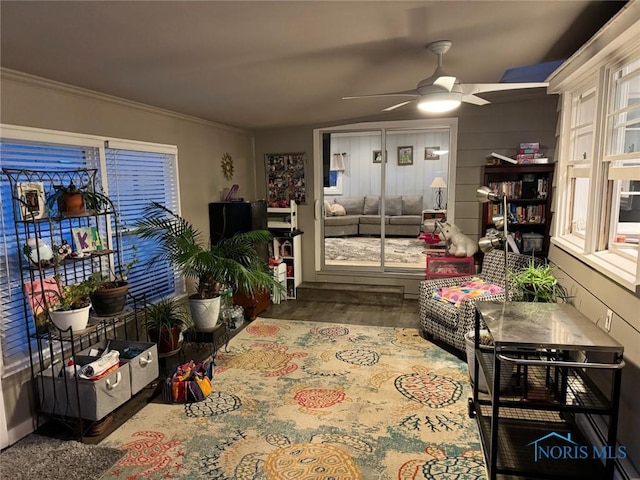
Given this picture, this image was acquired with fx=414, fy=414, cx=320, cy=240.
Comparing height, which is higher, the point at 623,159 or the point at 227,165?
the point at 227,165

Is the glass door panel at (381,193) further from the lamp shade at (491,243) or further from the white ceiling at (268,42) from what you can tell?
the white ceiling at (268,42)

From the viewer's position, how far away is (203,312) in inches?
139

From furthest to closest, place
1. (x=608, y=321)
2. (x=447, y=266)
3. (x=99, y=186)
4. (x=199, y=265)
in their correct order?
(x=447, y=266) < (x=199, y=265) < (x=99, y=186) < (x=608, y=321)

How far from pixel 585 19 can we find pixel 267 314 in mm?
3989

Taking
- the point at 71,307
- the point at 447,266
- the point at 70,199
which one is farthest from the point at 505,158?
the point at 71,307

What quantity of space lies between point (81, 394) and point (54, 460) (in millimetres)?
360

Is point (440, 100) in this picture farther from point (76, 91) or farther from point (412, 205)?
point (412, 205)

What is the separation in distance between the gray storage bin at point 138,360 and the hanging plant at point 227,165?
2.54m

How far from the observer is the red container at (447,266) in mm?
4848

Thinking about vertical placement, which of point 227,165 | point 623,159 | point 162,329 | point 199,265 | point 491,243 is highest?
point 227,165

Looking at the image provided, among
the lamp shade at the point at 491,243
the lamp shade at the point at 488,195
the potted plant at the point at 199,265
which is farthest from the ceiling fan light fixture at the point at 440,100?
the potted plant at the point at 199,265

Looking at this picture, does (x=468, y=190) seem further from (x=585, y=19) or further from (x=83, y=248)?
(x=83, y=248)

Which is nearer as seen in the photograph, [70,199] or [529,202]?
[70,199]

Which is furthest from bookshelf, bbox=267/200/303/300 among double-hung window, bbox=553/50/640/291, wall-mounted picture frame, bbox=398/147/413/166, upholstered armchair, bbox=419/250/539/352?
double-hung window, bbox=553/50/640/291
